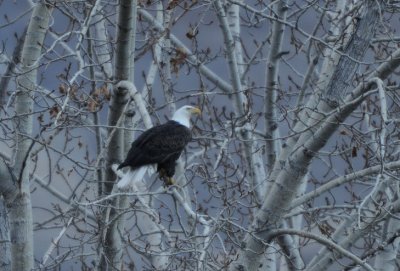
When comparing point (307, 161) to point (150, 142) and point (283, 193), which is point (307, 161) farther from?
point (150, 142)

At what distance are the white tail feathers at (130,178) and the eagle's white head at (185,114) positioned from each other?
973 mm

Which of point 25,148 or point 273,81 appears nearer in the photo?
point 25,148

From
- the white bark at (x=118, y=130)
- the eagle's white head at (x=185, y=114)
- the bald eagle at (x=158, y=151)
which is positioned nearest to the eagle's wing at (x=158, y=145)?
the bald eagle at (x=158, y=151)

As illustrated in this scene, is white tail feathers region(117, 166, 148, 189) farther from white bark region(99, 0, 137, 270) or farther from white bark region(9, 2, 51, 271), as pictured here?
white bark region(9, 2, 51, 271)

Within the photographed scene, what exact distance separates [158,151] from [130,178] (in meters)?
0.41

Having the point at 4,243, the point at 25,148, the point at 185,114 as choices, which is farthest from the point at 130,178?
the point at 4,243

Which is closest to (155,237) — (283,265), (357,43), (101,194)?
(283,265)

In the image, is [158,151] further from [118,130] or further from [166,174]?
[166,174]

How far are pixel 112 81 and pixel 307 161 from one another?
72.0 inches

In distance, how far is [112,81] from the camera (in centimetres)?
817

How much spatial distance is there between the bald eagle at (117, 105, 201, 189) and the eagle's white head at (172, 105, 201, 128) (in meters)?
0.05

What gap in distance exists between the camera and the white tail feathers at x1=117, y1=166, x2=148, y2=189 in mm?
8289

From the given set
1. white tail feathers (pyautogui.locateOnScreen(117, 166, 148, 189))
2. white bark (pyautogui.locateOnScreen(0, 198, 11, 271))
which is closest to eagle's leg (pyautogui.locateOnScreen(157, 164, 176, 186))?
white tail feathers (pyautogui.locateOnScreen(117, 166, 148, 189))

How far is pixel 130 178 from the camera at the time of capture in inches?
331
